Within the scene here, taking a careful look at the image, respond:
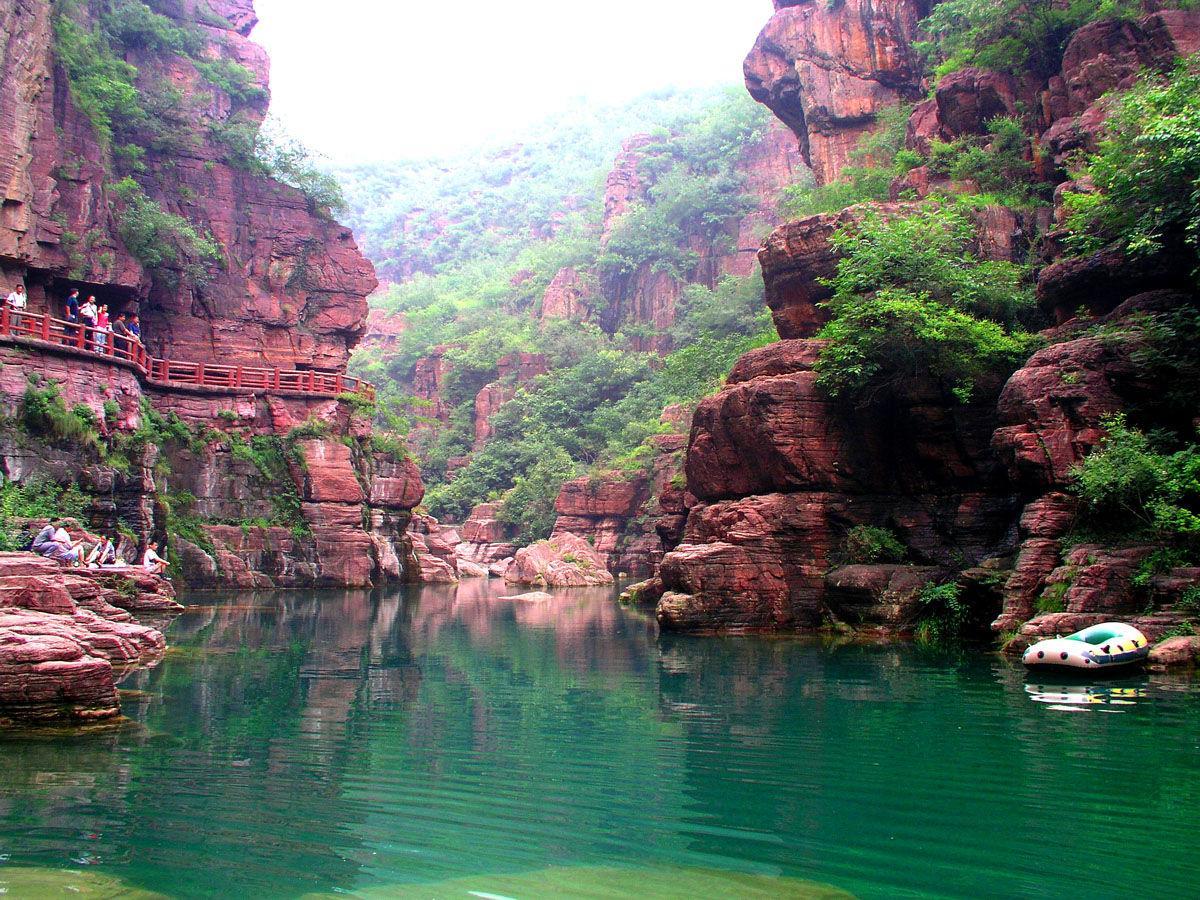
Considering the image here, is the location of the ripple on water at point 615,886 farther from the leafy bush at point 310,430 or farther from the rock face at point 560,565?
the rock face at point 560,565

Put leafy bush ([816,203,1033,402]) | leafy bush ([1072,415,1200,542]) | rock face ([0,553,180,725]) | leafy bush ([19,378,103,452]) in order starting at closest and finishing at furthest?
rock face ([0,553,180,725]) < leafy bush ([1072,415,1200,542]) < leafy bush ([816,203,1033,402]) < leafy bush ([19,378,103,452])

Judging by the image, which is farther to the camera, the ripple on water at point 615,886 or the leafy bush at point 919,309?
the leafy bush at point 919,309

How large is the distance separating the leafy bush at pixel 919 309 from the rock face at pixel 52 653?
13.4m

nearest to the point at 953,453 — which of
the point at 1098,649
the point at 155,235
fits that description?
the point at 1098,649

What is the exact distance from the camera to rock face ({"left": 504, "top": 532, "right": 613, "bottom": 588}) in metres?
38.2

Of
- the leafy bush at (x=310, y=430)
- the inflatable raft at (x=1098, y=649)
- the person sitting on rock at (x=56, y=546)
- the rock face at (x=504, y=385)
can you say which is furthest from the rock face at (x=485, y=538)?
the inflatable raft at (x=1098, y=649)

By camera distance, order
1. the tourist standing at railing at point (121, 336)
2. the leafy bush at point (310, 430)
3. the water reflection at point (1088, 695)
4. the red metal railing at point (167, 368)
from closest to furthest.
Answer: the water reflection at point (1088, 695) → the red metal railing at point (167, 368) → the tourist standing at railing at point (121, 336) → the leafy bush at point (310, 430)

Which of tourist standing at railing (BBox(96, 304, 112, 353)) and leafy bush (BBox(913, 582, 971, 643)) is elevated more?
tourist standing at railing (BBox(96, 304, 112, 353))

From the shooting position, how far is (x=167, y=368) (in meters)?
30.8

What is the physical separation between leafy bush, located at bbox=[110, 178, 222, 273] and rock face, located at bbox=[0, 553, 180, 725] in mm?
21338

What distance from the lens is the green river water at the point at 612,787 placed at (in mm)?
5277

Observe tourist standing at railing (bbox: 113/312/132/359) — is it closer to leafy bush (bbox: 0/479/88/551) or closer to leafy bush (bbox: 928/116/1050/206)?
leafy bush (bbox: 0/479/88/551)

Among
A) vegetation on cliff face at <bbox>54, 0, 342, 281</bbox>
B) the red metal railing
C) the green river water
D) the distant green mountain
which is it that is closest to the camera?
the green river water

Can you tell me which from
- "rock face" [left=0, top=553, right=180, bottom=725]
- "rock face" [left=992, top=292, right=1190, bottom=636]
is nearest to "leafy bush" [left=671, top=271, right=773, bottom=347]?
"rock face" [left=992, top=292, right=1190, bottom=636]
